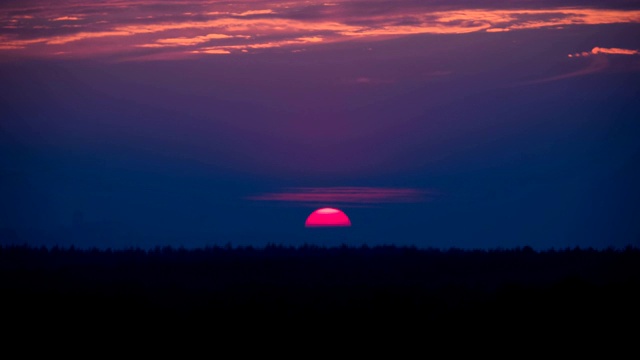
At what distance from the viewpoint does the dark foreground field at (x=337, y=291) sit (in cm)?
2219

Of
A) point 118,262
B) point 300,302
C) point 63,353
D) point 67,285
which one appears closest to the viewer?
point 63,353

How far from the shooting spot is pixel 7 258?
43719 millimetres

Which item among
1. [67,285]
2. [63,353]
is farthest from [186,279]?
[63,353]

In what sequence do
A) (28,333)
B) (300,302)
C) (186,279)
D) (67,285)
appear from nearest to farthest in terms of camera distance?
1. (28,333)
2. (300,302)
3. (67,285)
4. (186,279)

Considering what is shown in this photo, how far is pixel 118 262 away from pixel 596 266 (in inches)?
753

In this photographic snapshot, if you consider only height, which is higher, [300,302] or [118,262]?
[118,262]

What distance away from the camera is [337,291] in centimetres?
2803

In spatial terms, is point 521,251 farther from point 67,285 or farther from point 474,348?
point 474,348

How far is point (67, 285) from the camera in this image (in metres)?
29.8

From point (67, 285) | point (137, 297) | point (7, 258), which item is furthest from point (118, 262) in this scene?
point (137, 297)

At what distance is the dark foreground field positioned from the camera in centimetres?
2219

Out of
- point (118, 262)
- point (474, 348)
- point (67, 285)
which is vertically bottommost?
point (474, 348)

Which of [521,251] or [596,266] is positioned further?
[521,251]

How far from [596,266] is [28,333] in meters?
21.3
